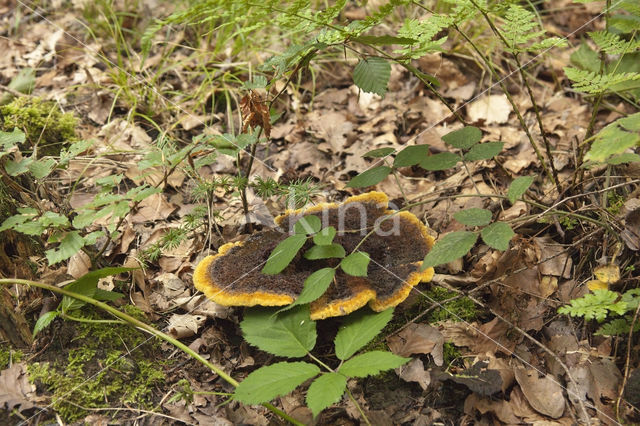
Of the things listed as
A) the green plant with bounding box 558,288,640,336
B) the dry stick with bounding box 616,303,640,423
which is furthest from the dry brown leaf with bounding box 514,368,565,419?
the green plant with bounding box 558,288,640,336

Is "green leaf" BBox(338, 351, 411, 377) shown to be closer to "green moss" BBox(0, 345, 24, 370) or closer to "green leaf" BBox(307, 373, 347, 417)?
"green leaf" BBox(307, 373, 347, 417)

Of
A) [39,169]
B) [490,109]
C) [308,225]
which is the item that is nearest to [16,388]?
[39,169]

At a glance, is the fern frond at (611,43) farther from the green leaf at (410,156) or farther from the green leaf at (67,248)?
the green leaf at (67,248)

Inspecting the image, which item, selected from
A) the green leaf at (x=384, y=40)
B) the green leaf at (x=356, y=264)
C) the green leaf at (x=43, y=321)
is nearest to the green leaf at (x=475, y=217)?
the green leaf at (x=356, y=264)

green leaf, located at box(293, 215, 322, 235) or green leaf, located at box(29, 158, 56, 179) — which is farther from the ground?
green leaf, located at box(29, 158, 56, 179)

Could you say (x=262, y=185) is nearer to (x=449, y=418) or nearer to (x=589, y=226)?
(x=449, y=418)

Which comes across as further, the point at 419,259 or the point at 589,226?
the point at 589,226

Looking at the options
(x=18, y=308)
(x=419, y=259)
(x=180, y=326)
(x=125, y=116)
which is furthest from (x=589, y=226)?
(x=125, y=116)
